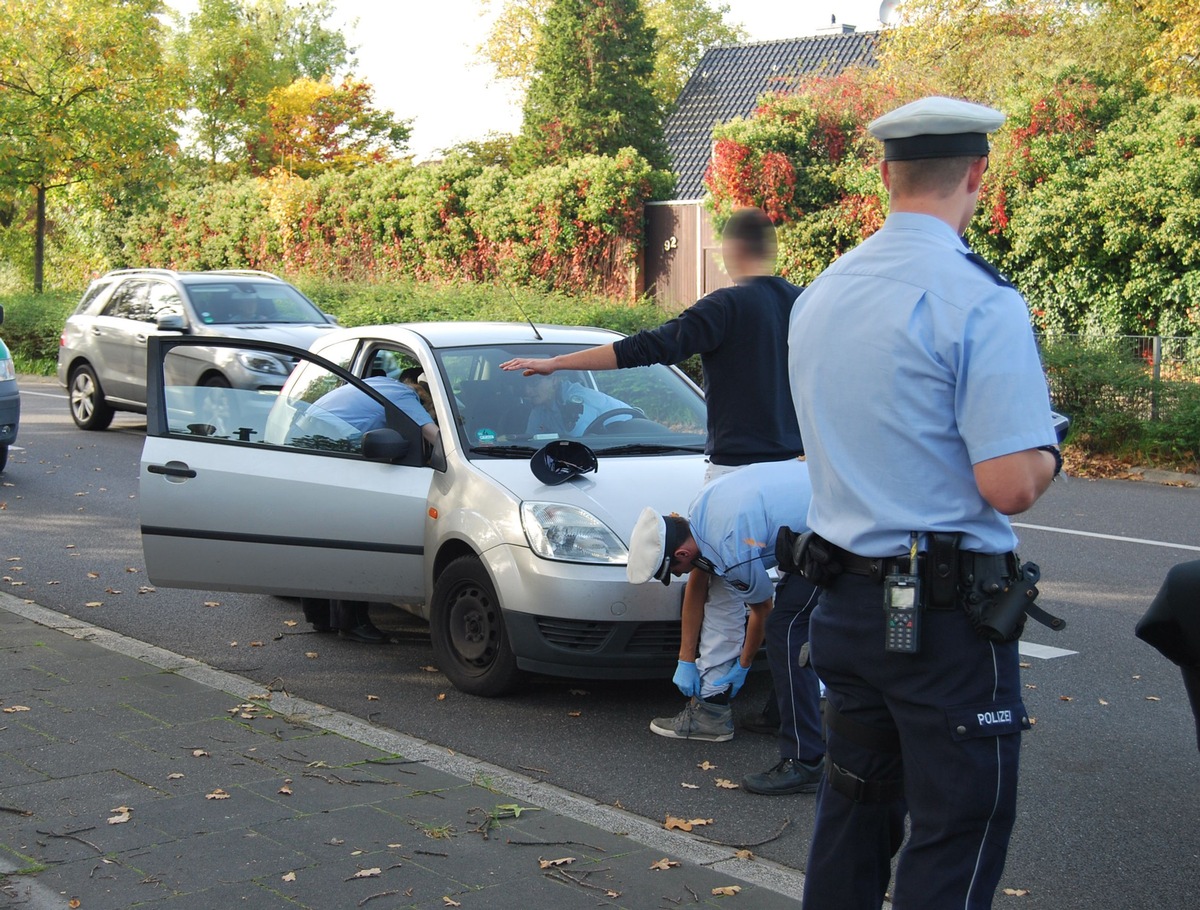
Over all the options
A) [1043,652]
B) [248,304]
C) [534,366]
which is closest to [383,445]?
[534,366]

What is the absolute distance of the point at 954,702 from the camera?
272 cm

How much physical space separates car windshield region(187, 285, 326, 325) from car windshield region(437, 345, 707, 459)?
9.14 m

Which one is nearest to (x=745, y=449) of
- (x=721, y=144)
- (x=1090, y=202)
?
(x=1090, y=202)

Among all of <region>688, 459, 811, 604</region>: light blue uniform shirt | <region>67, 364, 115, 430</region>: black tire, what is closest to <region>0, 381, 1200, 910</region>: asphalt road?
<region>688, 459, 811, 604</region>: light blue uniform shirt

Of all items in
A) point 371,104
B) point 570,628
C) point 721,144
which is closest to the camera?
point 570,628

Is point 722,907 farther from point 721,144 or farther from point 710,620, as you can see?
point 721,144

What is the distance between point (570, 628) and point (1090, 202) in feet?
50.7

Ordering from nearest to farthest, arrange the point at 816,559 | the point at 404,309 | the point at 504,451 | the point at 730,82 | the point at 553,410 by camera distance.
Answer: the point at 816,559 → the point at 504,451 → the point at 553,410 → the point at 404,309 → the point at 730,82

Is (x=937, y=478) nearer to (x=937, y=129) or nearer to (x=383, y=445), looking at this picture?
(x=937, y=129)

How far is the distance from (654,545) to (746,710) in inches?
48.1

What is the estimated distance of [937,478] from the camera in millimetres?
2730

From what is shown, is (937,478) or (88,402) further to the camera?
(88,402)

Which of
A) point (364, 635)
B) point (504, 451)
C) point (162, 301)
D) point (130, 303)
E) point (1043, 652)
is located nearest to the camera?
point (504, 451)

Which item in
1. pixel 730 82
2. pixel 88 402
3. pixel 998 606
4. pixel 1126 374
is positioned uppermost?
pixel 730 82
